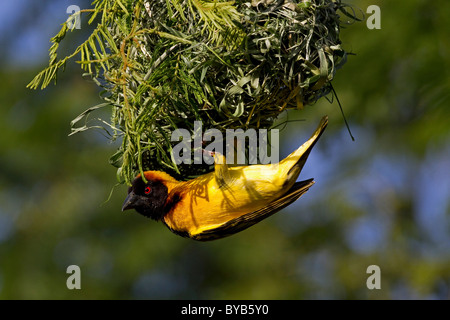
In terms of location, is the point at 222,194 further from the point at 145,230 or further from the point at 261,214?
the point at 145,230

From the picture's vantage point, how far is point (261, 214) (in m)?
2.69

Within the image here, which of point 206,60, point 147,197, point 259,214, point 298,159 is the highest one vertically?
point 206,60

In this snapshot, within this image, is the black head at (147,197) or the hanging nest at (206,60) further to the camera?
the black head at (147,197)

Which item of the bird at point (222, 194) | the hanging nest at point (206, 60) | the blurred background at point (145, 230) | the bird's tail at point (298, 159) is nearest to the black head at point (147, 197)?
the bird at point (222, 194)

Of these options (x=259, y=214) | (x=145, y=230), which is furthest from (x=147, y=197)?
(x=145, y=230)

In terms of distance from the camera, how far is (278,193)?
2.69 metres

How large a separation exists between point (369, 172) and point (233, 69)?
3420mm

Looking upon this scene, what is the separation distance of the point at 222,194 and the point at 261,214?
0.64ft

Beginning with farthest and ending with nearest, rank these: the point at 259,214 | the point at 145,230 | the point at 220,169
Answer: the point at 145,230
the point at 259,214
the point at 220,169

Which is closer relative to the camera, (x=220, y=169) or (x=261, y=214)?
(x=220, y=169)

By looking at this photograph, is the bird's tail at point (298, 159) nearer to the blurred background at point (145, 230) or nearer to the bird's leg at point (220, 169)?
the bird's leg at point (220, 169)

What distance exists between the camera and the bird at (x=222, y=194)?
2.65 meters

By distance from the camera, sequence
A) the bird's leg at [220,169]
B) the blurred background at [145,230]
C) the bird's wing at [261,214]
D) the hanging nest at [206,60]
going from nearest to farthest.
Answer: the hanging nest at [206,60] → the bird's leg at [220,169] → the bird's wing at [261,214] → the blurred background at [145,230]
